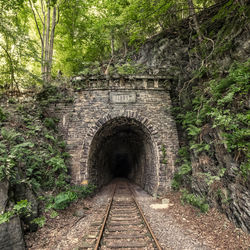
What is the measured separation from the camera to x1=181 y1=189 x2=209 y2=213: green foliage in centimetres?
504

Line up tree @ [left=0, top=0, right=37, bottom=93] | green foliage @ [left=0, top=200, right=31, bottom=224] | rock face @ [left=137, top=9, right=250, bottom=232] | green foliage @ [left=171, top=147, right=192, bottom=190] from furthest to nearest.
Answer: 1. tree @ [left=0, top=0, right=37, bottom=93]
2. green foliage @ [left=171, top=147, right=192, bottom=190]
3. rock face @ [left=137, top=9, right=250, bottom=232]
4. green foliage @ [left=0, top=200, right=31, bottom=224]

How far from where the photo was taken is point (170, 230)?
14.2 feet

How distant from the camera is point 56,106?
28.6 feet

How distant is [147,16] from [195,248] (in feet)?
28.9

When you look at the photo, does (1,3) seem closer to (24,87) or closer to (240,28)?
(24,87)

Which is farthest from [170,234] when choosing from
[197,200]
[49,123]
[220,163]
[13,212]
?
[49,123]

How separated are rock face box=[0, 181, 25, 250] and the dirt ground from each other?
469 mm

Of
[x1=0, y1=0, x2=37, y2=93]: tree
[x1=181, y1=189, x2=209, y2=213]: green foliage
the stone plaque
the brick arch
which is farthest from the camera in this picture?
the stone plaque

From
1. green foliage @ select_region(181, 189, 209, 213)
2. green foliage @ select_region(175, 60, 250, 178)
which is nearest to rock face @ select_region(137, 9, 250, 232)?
green foliage @ select_region(181, 189, 209, 213)

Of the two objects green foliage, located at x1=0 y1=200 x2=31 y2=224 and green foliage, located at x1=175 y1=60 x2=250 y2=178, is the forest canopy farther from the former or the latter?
green foliage, located at x1=0 y1=200 x2=31 y2=224

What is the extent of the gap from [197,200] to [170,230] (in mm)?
1803

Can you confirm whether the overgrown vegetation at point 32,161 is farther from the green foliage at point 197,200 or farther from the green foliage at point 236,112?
the green foliage at point 236,112

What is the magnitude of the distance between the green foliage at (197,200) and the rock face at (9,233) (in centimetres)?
535

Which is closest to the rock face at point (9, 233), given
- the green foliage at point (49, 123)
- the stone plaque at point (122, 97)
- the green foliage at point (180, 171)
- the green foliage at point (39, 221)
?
the green foliage at point (39, 221)
